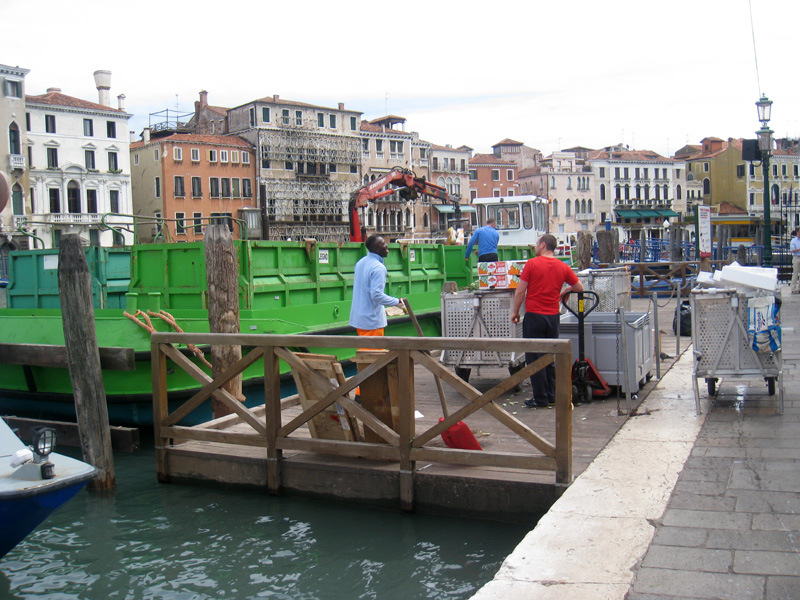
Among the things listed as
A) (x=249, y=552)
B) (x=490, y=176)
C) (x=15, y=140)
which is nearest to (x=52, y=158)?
(x=15, y=140)

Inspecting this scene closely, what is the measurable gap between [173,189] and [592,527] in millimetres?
57503

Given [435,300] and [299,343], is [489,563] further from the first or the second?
[435,300]

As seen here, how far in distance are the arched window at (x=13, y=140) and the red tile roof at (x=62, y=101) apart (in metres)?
3.40

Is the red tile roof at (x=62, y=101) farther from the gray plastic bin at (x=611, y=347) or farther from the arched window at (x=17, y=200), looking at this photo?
the gray plastic bin at (x=611, y=347)

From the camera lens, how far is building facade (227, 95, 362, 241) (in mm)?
63688

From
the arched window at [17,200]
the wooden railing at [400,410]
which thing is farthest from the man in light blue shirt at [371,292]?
the arched window at [17,200]

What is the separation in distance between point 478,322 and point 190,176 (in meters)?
53.8

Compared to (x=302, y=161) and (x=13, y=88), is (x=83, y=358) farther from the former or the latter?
(x=302, y=161)

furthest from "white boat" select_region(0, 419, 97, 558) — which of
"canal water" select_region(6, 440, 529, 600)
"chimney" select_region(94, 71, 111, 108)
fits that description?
"chimney" select_region(94, 71, 111, 108)

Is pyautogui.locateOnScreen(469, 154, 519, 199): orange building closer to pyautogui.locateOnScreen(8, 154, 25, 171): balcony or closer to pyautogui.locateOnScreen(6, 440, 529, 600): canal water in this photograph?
pyautogui.locateOnScreen(8, 154, 25, 171): balcony

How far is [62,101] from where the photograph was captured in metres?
55.2

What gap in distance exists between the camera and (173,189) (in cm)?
5850

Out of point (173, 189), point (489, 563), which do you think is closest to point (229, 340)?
point (489, 563)

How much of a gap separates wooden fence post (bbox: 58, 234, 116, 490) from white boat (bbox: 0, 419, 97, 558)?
5.60ft
